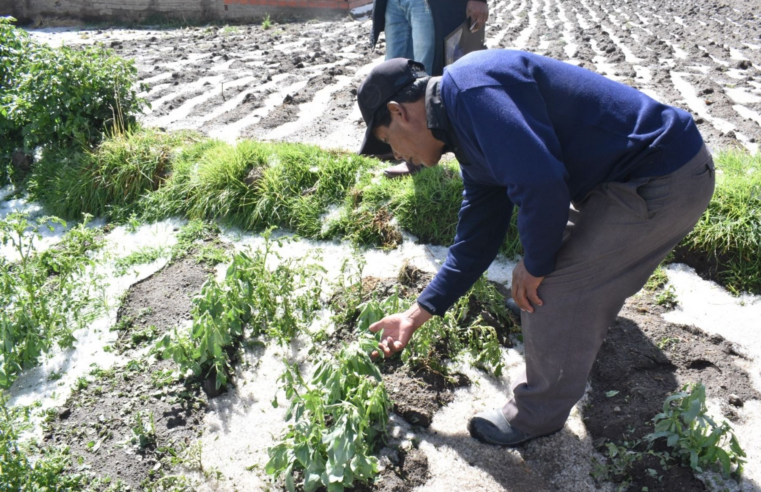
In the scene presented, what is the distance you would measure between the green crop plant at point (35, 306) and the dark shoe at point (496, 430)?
2.31 m

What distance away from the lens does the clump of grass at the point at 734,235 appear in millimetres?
3445

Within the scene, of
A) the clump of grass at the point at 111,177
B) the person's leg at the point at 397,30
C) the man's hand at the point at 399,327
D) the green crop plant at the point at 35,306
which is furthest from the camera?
the clump of grass at the point at 111,177

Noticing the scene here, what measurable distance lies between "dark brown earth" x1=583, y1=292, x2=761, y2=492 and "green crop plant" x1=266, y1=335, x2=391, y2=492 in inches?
41.5

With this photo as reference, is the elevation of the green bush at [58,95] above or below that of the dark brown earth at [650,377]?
above

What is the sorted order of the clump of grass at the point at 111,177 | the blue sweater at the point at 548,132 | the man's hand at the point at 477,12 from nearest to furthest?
the blue sweater at the point at 548,132 < the man's hand at the point at 477,12 < the clump of grass at the point at 111,177

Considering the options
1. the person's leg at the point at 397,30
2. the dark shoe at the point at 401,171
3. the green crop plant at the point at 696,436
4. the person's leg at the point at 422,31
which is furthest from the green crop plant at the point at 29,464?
the person's leg at the point at 397,30

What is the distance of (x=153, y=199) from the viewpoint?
15.1 feet

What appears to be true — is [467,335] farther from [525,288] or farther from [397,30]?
[397,30]

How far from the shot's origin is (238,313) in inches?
127

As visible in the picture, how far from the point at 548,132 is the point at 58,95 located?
455 cm

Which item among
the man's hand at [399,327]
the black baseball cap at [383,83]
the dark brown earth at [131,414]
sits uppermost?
the black baseball cap at [383,83]

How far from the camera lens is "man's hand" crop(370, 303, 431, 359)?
264cm

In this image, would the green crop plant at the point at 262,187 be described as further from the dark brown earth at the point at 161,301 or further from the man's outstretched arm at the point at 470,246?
the man's outstretched arm at the point at 470,246

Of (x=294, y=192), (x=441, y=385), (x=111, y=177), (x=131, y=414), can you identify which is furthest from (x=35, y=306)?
(x=441, y=385)
